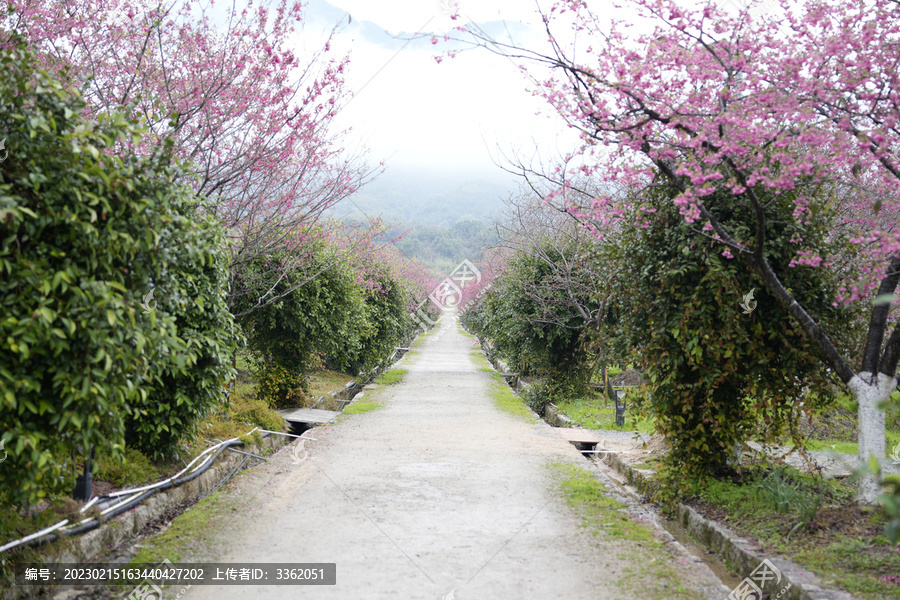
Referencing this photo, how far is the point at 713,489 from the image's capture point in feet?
18.1

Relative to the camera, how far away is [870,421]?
459cm

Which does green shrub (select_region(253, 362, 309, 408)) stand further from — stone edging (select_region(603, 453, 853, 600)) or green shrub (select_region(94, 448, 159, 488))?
stone edging (select_region(603, 453, 853, 600))

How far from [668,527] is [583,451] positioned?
12.4 feet

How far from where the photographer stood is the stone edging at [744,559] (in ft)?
11.6

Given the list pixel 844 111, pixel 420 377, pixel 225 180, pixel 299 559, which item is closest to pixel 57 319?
pixel 299 559

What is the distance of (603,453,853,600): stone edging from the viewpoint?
3525 millimetres

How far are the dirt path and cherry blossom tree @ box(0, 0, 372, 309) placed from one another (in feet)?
8.36

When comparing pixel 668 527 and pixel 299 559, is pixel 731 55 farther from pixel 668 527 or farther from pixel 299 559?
pixel 299 559

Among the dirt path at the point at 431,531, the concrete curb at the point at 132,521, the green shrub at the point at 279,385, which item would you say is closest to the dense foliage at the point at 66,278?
the concrete curb at the point at 132,521

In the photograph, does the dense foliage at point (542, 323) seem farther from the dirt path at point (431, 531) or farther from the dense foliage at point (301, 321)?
the dirt path at point (431, 531)
